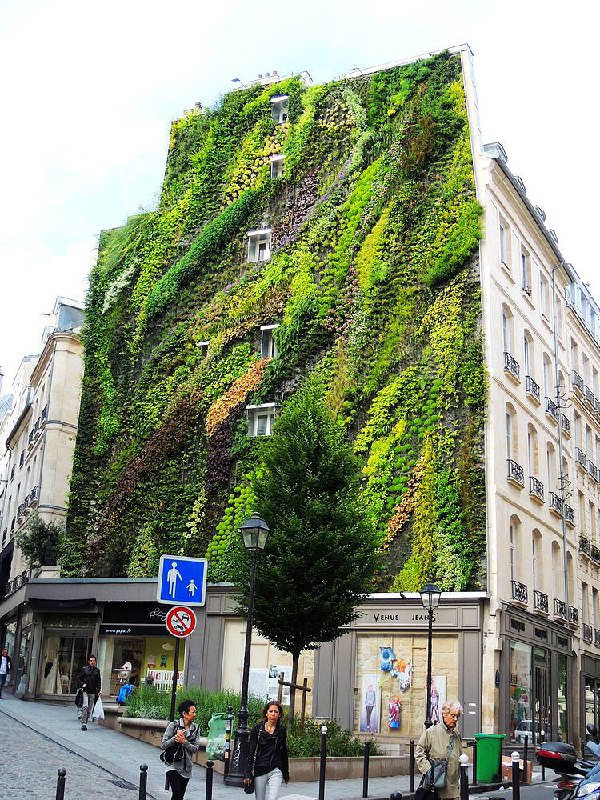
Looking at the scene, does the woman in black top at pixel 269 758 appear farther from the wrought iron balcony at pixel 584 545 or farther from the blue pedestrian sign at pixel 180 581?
the wrought iron balcony at pixel 584 545

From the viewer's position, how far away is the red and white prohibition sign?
1524 cm

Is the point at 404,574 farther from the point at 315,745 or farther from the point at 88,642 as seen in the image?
the point at 88,642

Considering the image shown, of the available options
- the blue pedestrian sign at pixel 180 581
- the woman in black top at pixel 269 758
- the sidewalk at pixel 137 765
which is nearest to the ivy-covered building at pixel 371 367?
the sidewalk at pixel 137 765

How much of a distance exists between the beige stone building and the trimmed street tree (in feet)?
51.1

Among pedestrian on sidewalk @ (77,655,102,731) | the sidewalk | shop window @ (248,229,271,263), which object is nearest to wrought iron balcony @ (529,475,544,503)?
the sidewalk

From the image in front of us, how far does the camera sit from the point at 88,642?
107 feet

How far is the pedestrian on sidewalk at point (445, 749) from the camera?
934 cm

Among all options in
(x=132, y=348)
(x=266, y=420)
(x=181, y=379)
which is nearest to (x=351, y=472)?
(x=266, y=420)

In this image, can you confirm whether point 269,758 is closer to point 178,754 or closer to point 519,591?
point 178,754

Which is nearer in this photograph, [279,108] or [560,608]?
[560,608]

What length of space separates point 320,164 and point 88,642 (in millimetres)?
17584

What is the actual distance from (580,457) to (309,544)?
67.1ft

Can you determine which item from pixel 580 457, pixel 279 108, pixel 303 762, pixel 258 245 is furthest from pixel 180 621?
pixel 580 457

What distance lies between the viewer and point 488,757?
719 inches
